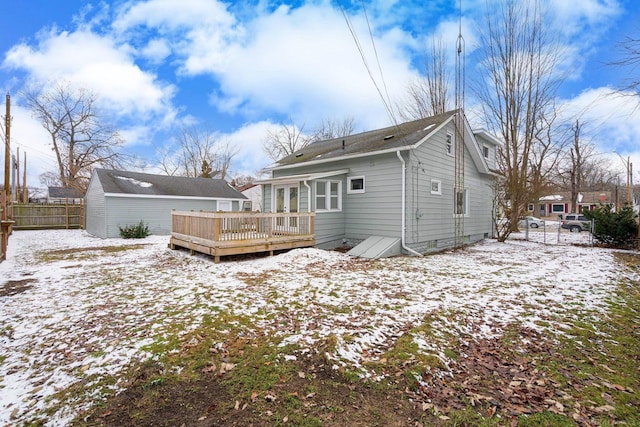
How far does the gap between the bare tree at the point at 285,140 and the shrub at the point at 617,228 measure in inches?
999

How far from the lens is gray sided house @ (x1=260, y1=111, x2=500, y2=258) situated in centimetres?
1027

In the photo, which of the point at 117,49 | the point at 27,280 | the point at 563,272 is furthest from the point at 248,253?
the point at 117,49

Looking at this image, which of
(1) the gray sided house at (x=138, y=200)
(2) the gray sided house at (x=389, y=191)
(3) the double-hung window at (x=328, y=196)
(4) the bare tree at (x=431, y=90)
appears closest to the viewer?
(2) the gray sided house at (x=389, y=191)

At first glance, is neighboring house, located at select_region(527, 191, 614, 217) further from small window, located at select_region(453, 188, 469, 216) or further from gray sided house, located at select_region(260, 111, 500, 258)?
gray sided house, located at select_region(260, 111, 500, 258)

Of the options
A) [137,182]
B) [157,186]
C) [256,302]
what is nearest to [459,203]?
[256,302]

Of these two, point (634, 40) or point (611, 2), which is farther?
point (611, 2)

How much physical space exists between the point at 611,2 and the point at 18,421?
1258 centimetres

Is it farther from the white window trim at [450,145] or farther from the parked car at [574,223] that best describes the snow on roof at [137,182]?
the parked car at [574,223]

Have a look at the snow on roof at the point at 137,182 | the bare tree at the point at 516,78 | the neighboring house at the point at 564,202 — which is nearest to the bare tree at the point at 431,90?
the bare tree at the point at 516,78

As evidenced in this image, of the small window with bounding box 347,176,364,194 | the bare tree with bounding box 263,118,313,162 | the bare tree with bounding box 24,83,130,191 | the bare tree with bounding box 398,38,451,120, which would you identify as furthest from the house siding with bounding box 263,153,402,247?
the bare tree with bounding box 24,83,130,191

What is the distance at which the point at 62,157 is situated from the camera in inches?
1166

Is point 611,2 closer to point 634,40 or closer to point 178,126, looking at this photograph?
point 634,40

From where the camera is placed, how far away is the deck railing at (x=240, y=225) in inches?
347

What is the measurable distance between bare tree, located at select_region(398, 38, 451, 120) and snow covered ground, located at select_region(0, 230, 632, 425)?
1543 cm
